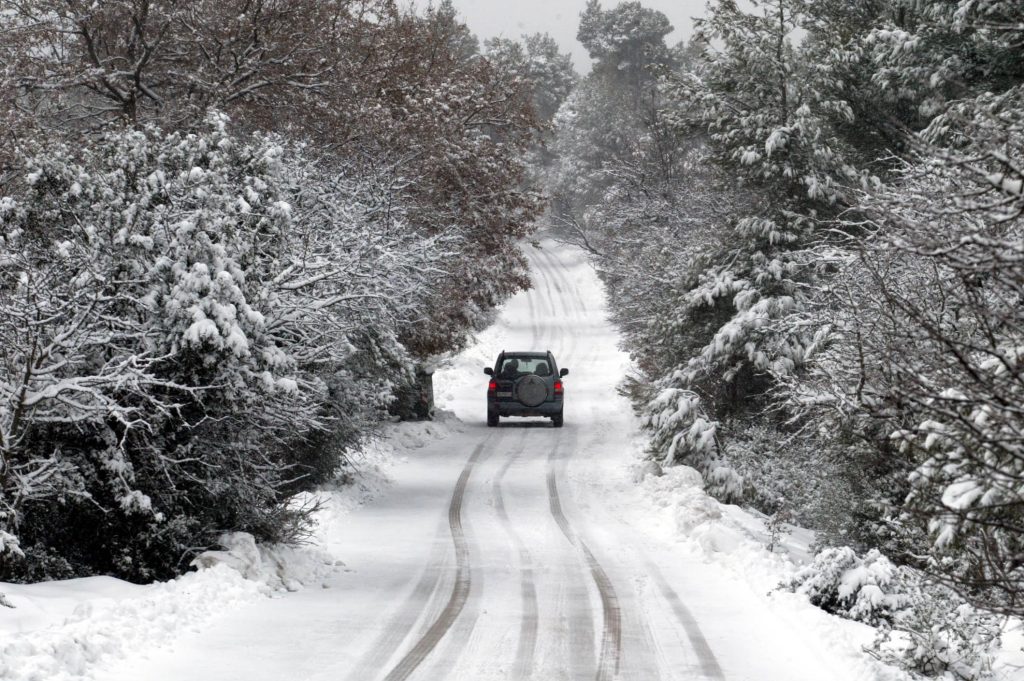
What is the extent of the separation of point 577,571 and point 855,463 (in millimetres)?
3785

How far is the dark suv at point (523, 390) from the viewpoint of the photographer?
29.0m

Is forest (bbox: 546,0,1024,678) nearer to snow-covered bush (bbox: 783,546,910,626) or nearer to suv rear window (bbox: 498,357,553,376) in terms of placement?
snow-covered bush (bbox: 783,546,910,626)

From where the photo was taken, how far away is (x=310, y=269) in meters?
13.6

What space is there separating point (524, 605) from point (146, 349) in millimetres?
4583

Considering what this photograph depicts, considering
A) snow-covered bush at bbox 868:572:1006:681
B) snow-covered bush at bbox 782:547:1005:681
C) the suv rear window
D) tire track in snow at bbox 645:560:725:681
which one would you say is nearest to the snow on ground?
tire track in snow at bbox 645:560:725:681

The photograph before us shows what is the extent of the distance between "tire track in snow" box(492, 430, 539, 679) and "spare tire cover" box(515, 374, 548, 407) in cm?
955

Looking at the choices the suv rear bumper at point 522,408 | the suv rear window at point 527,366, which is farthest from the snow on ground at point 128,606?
the suv rear window at point 527,366

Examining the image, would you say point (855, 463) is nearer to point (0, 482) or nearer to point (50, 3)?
point (0, 482)

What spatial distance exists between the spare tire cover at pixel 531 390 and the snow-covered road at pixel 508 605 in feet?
17.7

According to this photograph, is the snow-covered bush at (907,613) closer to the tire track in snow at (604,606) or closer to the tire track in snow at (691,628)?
the tire track in snow at (691,628)

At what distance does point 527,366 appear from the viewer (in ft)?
101

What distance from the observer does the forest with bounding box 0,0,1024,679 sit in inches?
270

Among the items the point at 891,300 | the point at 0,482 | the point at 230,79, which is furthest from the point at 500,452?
the point at 891,300

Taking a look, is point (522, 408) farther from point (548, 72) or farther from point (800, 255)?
point (548, 72)
